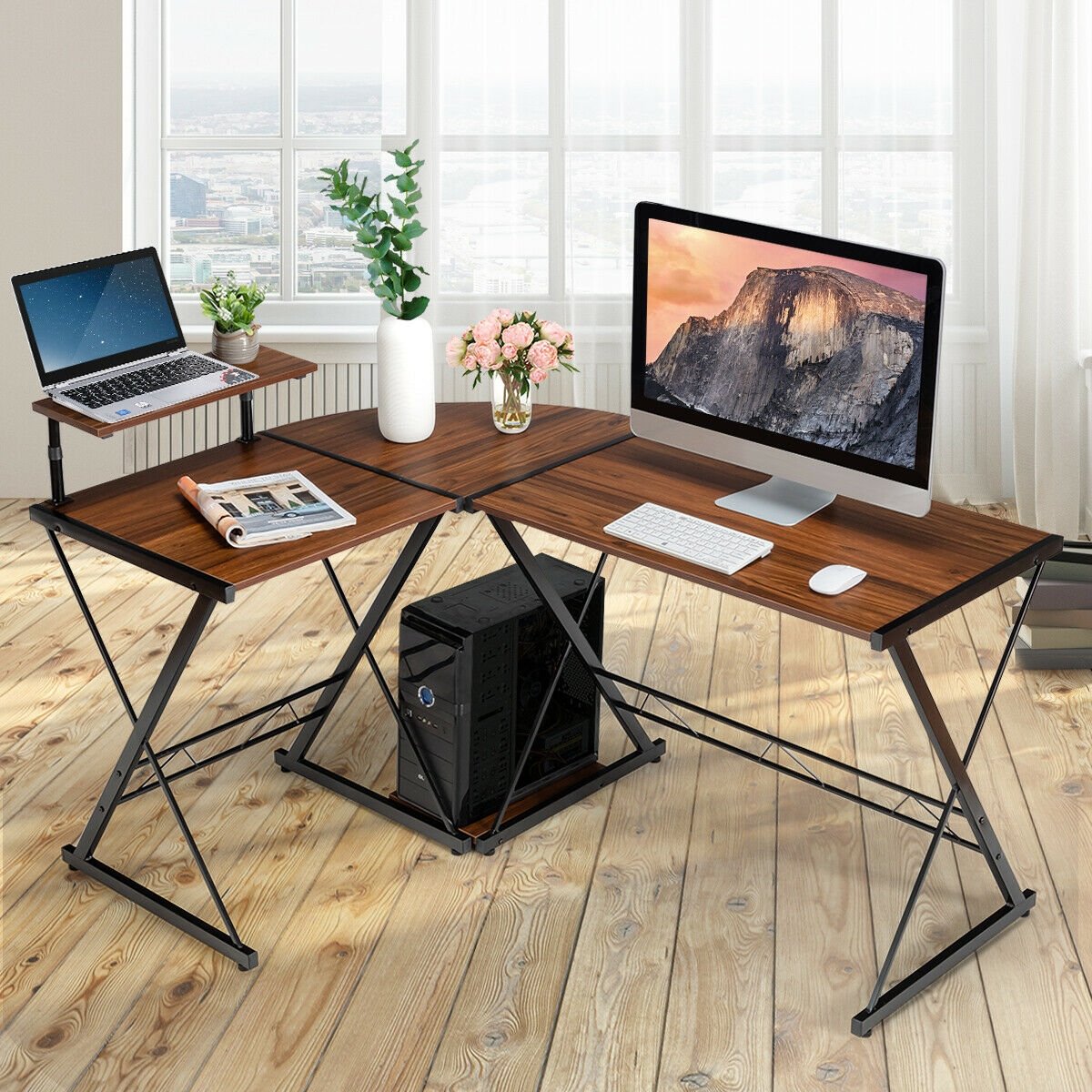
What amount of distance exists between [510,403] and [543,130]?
216 centimetres

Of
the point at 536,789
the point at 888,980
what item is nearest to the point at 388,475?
the point at 536,789

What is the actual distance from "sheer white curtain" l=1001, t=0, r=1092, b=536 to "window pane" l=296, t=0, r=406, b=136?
214 cm

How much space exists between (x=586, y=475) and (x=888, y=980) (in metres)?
1.09

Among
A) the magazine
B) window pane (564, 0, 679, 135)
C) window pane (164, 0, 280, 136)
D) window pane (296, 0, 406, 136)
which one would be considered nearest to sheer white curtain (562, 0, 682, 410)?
window pane (564, 0, 679, 135)

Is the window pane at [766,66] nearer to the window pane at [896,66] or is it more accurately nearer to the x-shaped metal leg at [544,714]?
the window pane at [896,66]

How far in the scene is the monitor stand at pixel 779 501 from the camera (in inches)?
107

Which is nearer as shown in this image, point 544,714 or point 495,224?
point 544,714

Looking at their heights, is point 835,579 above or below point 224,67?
below

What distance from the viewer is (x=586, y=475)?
116 inches

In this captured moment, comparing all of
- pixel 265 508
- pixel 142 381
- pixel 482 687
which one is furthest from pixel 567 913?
pixel 142 381

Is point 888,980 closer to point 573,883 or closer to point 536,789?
point 573,883

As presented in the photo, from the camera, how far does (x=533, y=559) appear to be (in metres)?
3.00

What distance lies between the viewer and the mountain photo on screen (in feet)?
8.36

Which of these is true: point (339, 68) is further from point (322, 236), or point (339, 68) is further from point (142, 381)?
point (142, 381)
